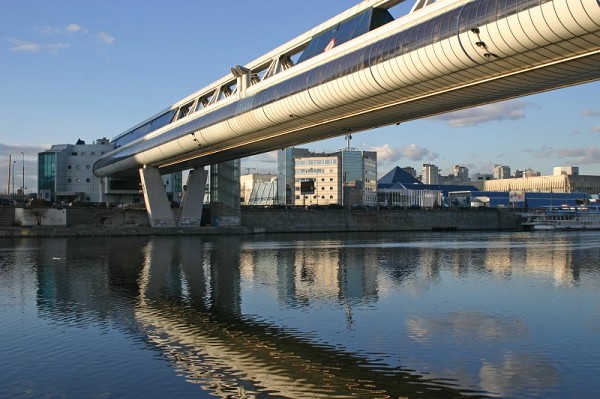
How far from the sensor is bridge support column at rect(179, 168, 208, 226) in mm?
94188

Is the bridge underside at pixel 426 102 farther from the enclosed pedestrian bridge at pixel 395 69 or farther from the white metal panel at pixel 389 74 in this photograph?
the white metal panel at pixel 389 74

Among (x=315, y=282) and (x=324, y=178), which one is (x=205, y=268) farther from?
(x=324, y=178)

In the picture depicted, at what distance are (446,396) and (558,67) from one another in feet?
78.1

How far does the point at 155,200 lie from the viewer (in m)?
90.9

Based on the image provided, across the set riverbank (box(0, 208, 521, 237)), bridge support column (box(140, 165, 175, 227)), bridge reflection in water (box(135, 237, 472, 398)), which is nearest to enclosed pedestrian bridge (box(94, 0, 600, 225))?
bridge reflection in water (box(135, 237, 472, 398))

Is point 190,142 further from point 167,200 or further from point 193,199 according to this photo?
point 193,199

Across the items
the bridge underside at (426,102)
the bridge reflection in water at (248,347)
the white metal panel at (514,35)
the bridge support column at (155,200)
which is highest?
the white metal panel at (514,35)

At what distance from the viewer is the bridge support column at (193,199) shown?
94188 millimetres

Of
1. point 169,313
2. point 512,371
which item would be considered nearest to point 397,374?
point 512,371

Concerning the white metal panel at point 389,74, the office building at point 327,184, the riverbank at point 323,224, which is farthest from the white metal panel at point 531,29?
the office building at point 327,184

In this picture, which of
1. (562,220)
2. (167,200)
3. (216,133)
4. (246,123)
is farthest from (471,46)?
(562,220)

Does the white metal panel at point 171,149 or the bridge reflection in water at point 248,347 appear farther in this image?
the white metal panel at point 171,149

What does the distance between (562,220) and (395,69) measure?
108745 mm

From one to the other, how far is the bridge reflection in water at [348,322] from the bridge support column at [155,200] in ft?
166
